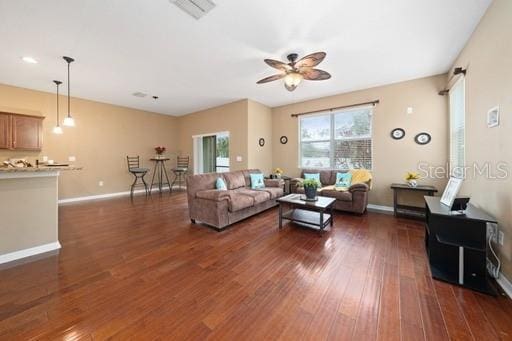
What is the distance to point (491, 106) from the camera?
6.77 feet

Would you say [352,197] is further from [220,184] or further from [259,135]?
[259,135]

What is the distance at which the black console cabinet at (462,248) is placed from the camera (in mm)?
1818

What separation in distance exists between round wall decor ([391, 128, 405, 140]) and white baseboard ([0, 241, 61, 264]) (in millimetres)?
5993

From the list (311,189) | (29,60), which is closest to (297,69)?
(311,189)

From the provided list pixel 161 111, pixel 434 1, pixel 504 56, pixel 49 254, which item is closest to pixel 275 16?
pixel 434 1

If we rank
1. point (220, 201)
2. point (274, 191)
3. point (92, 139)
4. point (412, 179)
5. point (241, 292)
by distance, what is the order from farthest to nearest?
1. point (92, 139)
2. point (274, 191)
3. point (412, 179)
4. point (220, 201)
5. point (241, 292)

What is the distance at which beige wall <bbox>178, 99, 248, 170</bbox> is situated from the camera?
543 cm

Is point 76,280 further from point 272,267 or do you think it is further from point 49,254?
point 272,267

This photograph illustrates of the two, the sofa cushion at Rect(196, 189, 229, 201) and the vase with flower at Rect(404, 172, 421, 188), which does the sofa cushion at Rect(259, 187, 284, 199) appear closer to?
the sofa cushion at Rect(196, 189, 229, 201)

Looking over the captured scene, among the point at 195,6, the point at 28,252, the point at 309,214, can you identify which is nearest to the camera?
the point at 195,6

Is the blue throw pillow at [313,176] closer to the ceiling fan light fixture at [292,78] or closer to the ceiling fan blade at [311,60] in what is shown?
the ceiling fan light fixture at [292,78]

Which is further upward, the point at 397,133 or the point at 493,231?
the point at 397,133

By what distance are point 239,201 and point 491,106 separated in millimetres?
3240

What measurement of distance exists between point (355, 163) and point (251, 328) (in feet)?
14.4
